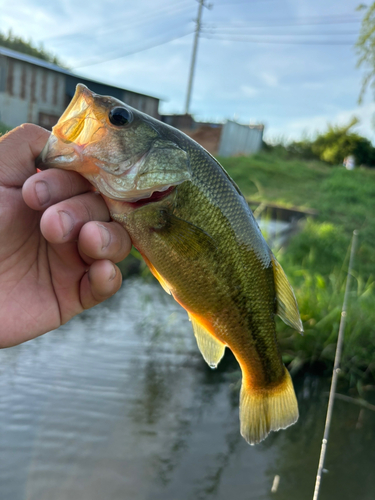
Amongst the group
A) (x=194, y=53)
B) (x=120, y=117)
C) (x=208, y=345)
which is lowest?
(x=208, y=345)

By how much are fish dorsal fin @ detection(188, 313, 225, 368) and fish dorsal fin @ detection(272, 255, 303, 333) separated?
294 millimetres

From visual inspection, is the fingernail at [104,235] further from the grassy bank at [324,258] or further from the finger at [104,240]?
the grassy bank at [324,258]

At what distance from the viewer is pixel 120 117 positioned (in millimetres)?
1326

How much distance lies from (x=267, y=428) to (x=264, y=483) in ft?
6.87

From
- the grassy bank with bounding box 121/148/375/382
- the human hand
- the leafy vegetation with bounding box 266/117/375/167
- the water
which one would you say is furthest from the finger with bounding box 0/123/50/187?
the leafy vegetation with bounding box 266/117/375/167

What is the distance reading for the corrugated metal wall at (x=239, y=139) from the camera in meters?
20.6

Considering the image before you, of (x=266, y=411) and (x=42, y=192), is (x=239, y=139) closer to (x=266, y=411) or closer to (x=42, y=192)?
(x=266, y=411)

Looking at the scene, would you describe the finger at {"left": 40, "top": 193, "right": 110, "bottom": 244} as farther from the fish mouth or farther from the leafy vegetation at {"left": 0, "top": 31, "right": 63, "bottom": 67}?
the leafy vegetation at {"left": 0, "top": 31, "right": 63, "bottom": 67}

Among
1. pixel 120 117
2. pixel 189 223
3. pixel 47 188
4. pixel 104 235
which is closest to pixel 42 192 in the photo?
pixel 47 188

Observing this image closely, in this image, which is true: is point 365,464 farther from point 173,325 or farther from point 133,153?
point 133,153

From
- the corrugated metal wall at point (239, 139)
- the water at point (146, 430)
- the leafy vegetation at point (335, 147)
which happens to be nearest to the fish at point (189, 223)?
the water at point (146, 430)

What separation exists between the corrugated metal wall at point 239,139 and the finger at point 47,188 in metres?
19.8

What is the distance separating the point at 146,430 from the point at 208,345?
92.9 inches

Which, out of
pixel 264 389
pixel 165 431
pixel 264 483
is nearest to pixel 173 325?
pixel 165 431
